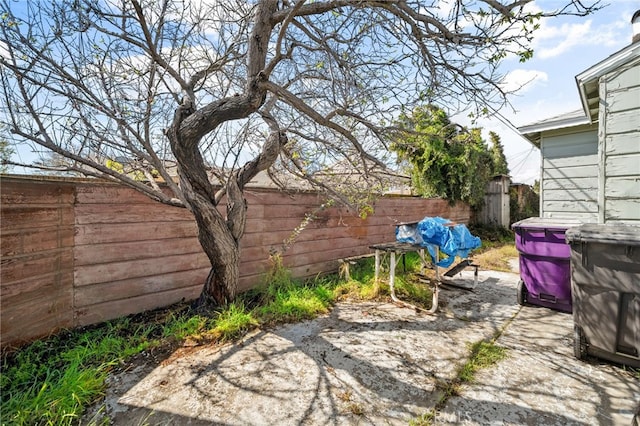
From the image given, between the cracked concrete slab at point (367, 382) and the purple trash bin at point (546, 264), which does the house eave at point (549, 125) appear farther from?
the cracked concrete slab at point (367, 382)

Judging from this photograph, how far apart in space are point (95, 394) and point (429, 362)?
240 centimetres

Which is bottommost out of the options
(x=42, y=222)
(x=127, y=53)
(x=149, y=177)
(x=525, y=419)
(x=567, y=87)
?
(x=525, y=419)

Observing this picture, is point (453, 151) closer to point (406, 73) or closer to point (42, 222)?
point (406, 73)

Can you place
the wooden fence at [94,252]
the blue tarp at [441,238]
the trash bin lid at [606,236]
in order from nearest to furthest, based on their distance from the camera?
the trash bin lid at [606,236] < the wooden fence at [94,252] < the blue tarp at [441,238]

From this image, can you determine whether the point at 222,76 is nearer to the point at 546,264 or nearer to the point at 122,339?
the point at 122,339

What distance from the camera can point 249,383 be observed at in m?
2.02

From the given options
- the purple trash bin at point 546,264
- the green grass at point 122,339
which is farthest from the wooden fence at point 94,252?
the purple trash bin at point 546,264

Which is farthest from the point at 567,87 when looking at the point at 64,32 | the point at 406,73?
the point at 64,32

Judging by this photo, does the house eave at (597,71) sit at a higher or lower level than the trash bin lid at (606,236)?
higher

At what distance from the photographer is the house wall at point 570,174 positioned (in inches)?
192

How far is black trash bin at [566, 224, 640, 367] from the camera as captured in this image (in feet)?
6.79

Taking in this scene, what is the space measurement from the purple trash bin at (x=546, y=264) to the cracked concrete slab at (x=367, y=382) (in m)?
0.49

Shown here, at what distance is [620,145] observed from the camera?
9.01 ft

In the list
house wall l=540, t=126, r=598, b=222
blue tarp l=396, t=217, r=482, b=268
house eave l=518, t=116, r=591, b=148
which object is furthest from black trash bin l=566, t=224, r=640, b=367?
house eave l=518, t=116, r=591, b=148
